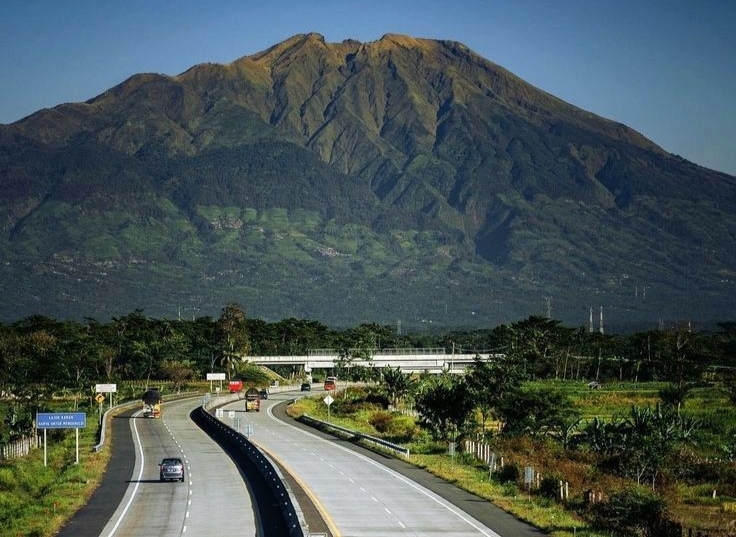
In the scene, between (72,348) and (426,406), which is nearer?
(426,406)

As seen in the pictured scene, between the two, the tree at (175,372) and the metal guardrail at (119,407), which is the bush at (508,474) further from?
the tree at (175,372)

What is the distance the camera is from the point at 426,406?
10156cm

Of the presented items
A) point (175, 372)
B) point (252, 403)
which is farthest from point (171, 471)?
point (175, 372)

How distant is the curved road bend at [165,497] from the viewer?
55.6 metres

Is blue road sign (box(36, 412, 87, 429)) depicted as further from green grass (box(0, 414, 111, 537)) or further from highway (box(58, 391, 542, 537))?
highway (box(58, 391, 542, 537))

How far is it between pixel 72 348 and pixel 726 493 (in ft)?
359

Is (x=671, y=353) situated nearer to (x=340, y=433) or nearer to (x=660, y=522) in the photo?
(x=340, y=433)

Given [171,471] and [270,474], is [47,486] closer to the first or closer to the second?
[171,471]

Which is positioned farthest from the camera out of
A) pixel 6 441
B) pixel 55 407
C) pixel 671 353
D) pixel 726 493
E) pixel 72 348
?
pixel 671 353

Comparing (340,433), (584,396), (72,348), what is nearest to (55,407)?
(72,348)

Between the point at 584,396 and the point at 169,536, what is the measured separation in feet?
320

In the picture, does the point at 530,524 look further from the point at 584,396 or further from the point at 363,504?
the point at 584,396

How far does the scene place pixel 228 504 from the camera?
62562 mm

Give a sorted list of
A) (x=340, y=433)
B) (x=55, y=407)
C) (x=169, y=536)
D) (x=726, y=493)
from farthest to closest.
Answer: (x=55, y=407), (x=340, y=433), (x=726, y=493), (x=169, y=536)
